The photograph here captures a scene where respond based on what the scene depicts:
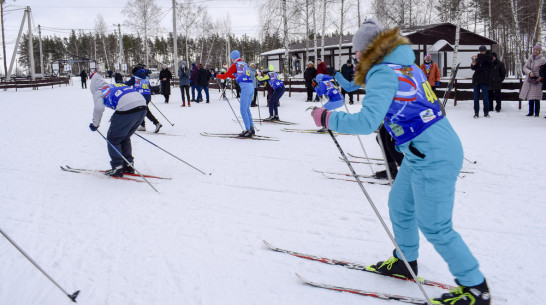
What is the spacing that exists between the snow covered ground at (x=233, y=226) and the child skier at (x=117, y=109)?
542 millimetres

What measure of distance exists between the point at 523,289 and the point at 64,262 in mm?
3202

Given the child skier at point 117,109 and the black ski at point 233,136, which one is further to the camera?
the black ski at point 233,136

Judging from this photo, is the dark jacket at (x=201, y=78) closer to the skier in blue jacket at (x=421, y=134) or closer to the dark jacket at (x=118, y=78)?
the dark jacket at (x=118, y=78)

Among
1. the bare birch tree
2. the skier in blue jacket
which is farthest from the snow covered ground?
the bare birch tree

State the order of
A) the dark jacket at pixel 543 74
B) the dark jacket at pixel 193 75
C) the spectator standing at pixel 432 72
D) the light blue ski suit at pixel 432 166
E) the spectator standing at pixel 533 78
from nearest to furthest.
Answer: the light blue ski suit at pixel 432 166
the dark jacket at pixel 543 74
the spectator standing at pixel 533 78
the spectator standing at pixel 432 72
the dark jacket at pixel 193 75

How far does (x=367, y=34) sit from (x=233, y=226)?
2145mm

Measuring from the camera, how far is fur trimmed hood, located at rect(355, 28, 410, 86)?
2135 mm

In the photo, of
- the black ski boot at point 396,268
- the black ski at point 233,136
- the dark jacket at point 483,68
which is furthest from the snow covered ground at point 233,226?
the dark jacket at point 483,68

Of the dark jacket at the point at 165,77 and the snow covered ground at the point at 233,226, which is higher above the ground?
the dark jacket at the point at 165,77

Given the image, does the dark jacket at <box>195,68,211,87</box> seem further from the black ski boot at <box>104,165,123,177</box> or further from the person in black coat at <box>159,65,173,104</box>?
the black ski boot at <box>104,165,123,177</box>

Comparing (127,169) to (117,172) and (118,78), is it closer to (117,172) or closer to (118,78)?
(117,172)

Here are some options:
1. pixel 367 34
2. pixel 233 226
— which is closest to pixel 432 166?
pixel 367 34

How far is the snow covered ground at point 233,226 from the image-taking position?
8.57 ft

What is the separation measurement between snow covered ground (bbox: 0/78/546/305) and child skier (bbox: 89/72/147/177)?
21.3 inches
